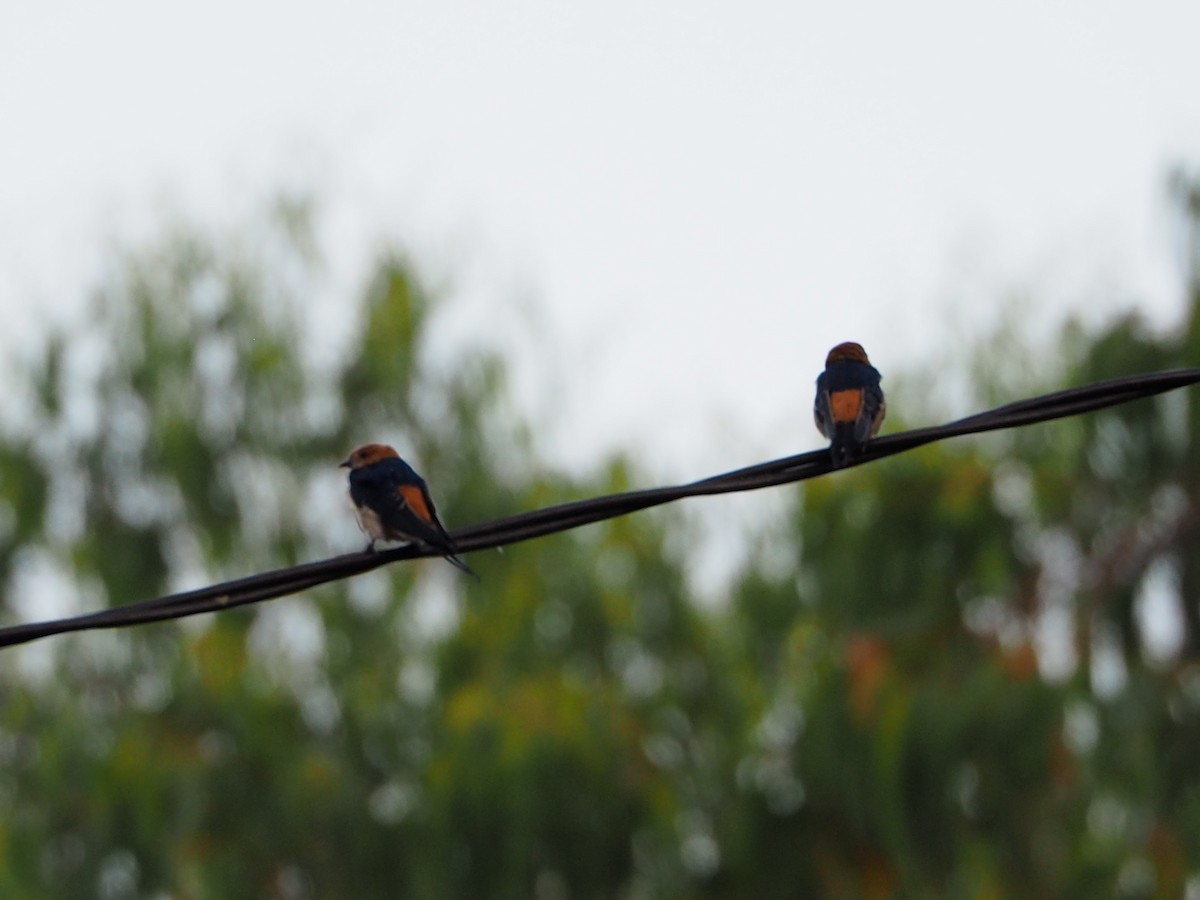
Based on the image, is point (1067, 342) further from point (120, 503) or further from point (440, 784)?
point (120, 503)

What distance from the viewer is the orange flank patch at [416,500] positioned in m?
5.46

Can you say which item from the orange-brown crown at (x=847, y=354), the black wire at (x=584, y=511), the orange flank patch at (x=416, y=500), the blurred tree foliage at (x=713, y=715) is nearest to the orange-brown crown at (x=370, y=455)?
the orange flank patch at (x=416, y=500)

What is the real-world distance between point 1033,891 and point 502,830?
274 cm

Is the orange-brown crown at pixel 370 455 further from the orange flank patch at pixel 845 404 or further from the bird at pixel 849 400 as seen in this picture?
the orange flank patch at pixel 845 404

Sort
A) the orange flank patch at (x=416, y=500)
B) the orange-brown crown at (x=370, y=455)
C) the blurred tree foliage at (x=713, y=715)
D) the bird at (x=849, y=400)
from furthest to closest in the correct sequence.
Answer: the blurred tree foliage at (x=713, y=715) → the orange-brown crown at (x=370, y=455) → the orange flank patch at (x=416, y=500) → the bird at (x=849, y=400)

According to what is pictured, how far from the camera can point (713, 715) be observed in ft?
37.9

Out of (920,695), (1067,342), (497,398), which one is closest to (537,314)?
(497,398)

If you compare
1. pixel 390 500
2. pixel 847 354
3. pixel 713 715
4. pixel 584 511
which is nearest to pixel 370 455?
pixel 390 500

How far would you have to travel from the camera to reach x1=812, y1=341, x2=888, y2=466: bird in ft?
16.0

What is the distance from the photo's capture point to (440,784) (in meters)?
10.5

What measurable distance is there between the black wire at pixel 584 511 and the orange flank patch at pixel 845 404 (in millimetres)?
1025

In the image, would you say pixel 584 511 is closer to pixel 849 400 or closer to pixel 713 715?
pixel 849 400

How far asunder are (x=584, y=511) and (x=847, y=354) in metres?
2.26

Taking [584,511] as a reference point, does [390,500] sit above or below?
above
